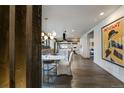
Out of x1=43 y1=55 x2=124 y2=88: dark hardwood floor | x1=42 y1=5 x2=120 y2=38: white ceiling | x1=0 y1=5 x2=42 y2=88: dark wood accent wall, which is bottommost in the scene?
x1=43 y1=55 x2=124 y2=88: dark hardwood floor

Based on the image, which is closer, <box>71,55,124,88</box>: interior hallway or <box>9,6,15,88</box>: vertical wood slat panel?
<box>9,6,15,88</box>: vertical wood slat panel

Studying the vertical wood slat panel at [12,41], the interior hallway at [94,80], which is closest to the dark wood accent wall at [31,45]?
the vertical wood slat panel at [12,41]

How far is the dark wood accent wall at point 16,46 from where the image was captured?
4.67 feet

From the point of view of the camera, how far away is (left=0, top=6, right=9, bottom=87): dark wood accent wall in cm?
145

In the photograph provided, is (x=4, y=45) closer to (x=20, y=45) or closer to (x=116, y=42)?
(x=20, y=45)

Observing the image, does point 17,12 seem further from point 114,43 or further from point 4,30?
point 114,43

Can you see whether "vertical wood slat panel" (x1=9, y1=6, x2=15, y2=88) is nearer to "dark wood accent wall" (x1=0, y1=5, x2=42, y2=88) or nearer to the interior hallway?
"dark wood accent wall" (x1=0, y1=5, x2=42, y2=88)

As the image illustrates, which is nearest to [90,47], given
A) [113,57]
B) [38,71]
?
[113,57]

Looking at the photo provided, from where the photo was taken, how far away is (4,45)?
4.77 ft

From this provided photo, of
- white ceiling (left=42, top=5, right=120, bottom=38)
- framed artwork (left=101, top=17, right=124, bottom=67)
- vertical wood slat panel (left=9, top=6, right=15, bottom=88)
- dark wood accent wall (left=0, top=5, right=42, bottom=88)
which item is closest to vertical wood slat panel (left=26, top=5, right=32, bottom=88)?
dark wood accent wall (left=0, top=5, right=42, bottom=88)

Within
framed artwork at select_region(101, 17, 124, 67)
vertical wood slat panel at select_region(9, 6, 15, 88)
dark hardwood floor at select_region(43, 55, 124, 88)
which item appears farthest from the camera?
framed artwork at select_region(101, 17, 124, 67)

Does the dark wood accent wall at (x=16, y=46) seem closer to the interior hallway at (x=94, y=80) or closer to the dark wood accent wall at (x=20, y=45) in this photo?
the dark wood accent wall at (x=20, y=45)

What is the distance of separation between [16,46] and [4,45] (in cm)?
11

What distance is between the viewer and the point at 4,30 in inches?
57.7
